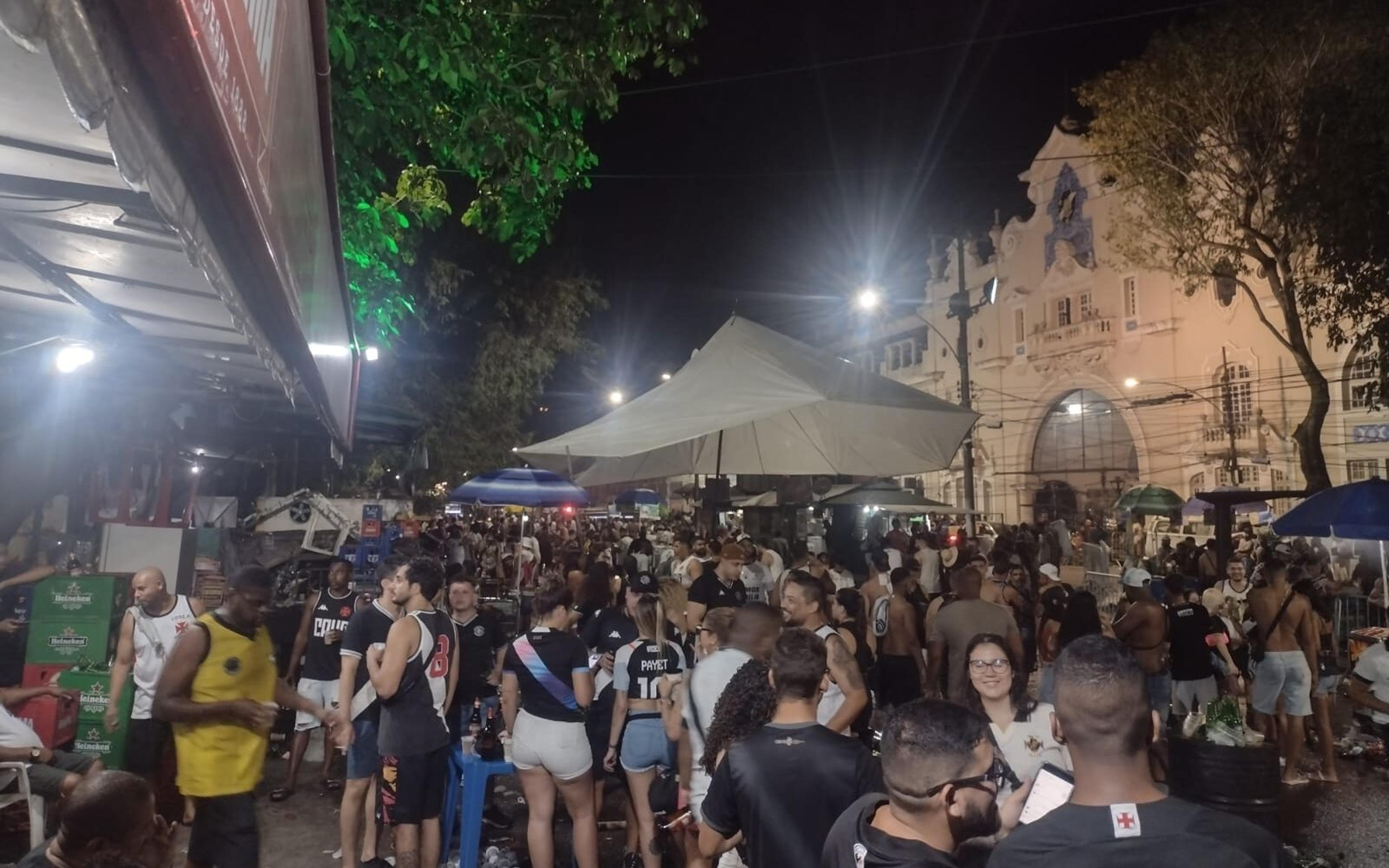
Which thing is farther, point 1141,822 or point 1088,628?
point 1088,628

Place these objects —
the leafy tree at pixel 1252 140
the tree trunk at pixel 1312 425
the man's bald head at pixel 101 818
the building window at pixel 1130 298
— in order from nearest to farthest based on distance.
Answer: the man's bald head at pixel 101 818, the leafy tree at pixel 1252 140, the tree trunk at pixel 1312 425, the building window at pixel 1130 298

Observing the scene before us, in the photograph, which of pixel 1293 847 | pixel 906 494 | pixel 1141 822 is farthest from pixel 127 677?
pixel 906 494

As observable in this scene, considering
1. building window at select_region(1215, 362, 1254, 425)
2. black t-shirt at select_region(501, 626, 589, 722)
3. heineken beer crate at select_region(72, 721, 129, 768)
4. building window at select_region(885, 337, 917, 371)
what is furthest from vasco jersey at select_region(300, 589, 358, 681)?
building window at select_region(885, 337, 917, 371)

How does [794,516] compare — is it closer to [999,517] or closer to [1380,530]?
[1380,530]

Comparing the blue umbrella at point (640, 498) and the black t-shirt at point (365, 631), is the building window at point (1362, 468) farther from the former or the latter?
the black t-shirt at point (365, 631)

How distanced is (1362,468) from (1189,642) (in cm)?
2551

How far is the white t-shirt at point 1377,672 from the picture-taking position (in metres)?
7.54

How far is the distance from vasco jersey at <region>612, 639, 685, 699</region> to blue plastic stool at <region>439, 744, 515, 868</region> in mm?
945

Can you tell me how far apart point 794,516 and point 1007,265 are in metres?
31.7

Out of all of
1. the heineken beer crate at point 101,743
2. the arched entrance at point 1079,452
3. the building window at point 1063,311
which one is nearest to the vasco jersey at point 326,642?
the heineken beer crate at point 101,743

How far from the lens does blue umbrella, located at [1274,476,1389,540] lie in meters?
9.20

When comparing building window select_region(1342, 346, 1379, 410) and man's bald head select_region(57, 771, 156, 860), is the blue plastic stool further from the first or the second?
building window select_region(1342, 346, 1379, 410)

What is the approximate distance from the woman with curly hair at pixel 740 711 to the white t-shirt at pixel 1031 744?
3.37 ft

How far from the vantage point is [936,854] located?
2.47 meters
